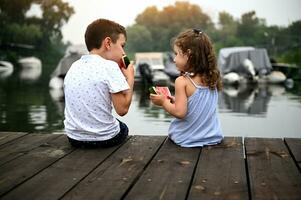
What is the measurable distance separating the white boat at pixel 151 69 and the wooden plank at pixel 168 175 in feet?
50.0

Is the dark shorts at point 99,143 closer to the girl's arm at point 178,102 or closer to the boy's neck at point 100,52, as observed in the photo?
the girl's arm at point 178,102

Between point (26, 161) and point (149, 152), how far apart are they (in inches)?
26.6

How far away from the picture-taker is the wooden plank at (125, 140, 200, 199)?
6.51 ft

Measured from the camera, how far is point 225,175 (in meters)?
2.27

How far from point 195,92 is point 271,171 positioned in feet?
2.68

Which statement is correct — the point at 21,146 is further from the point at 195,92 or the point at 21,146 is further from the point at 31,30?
the point at 31,30

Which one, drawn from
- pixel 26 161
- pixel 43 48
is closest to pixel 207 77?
pixel 26 161

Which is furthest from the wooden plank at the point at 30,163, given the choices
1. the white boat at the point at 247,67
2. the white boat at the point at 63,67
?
the white boat at the point at 247,67

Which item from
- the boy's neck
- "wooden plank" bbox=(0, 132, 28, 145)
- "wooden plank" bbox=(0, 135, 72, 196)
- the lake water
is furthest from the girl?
the lake water

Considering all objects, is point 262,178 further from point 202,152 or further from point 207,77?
point 207,77

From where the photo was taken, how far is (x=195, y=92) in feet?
9.86

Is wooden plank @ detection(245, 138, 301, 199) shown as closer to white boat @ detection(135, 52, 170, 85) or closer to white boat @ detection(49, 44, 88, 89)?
white boat @ detection(135, 52, 170, 85)

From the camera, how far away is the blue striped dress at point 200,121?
298 cm

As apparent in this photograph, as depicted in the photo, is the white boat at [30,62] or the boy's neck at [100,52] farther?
the white boat at [30,62]
